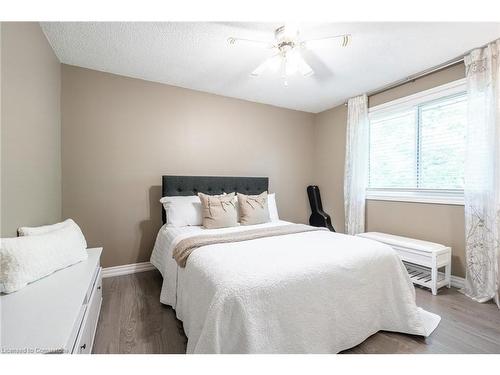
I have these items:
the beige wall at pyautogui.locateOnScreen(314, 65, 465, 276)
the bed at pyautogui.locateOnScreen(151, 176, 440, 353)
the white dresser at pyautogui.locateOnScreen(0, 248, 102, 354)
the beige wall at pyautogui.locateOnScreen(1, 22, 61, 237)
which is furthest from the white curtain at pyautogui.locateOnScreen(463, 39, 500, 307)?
the beige wall at pyautogui.locateOnScreen(1, 22, 61, 237)

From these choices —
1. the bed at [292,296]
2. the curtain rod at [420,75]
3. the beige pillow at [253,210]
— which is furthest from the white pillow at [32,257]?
the curtain rod at [420,75]

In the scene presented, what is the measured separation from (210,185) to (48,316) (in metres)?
2.19

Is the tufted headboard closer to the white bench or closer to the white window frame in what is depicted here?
the white window frame

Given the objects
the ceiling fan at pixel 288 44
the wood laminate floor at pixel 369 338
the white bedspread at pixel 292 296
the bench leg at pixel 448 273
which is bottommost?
the wood laminate floor at pixel 369 338

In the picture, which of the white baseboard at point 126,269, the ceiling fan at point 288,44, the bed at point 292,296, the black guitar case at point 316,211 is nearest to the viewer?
the bed at point 292,296

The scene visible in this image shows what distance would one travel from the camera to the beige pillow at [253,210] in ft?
8.63

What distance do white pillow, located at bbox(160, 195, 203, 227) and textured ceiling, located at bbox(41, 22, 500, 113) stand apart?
4.86 ft

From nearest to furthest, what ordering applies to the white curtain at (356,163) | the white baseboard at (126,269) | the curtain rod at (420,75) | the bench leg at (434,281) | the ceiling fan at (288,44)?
the ceiling fan at (288,44), the bench leg at (434,281), the curtain rod at (420,75), the white baseboard at (126,269), the white curtain at (356,163)

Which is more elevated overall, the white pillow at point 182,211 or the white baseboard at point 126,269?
the white pillow at point 182,211

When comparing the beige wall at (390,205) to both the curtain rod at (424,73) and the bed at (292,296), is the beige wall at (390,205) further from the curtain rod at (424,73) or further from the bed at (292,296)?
the bed at (292,296)

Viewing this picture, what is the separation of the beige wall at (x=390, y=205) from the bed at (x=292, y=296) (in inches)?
41.7
